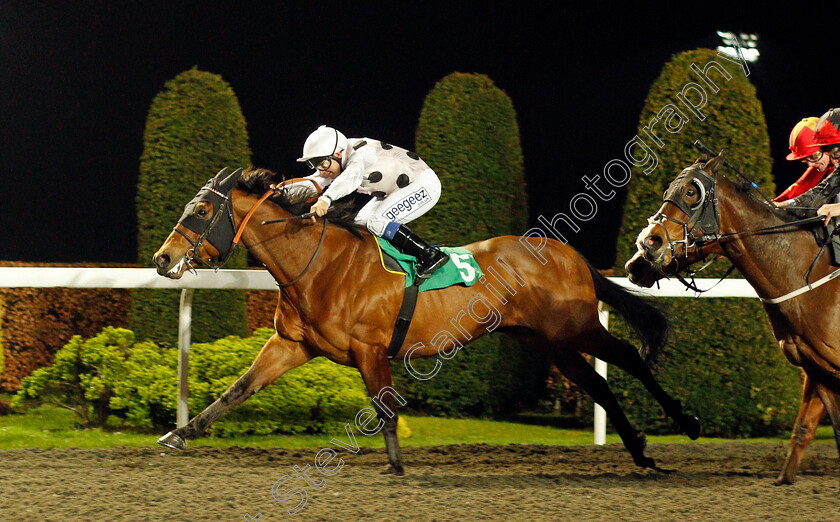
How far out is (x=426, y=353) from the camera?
468 centimetres

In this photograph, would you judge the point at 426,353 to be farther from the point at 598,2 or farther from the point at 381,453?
the point at 598,2

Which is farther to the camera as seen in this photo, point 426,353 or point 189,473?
point 426,353

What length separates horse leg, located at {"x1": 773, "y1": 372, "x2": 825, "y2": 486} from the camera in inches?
165

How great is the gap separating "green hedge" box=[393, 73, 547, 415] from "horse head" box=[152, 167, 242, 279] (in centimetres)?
217

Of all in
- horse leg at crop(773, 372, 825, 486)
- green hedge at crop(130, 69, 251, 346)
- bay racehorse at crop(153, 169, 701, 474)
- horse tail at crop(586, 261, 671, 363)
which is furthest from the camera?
green hedge at crop(130, 69, 251, 346)

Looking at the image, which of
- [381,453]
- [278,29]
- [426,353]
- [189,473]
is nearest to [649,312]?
[426,353]

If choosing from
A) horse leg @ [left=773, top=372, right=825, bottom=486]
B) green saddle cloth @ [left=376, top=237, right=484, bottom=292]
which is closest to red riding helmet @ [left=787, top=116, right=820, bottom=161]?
horse leg @ [left=773, top=372, right=825, bottom=486]

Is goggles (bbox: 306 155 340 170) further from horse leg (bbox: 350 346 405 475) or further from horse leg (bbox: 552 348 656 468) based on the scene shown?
horse leg (bbox: 552 348 656 468)

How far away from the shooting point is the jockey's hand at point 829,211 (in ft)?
13.1

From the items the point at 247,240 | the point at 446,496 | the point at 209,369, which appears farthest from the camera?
the point at 209,369

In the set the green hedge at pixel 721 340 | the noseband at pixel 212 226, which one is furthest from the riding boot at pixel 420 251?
the green hedge at pixel 721 340

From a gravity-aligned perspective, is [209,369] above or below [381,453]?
above

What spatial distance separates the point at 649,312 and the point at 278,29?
7.21 metres

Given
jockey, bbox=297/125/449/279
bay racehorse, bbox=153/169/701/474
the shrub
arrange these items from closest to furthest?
bay racehorse, bbox=153/169/701/474 < jockey, bbox=297/125/449/279 < the shrub
